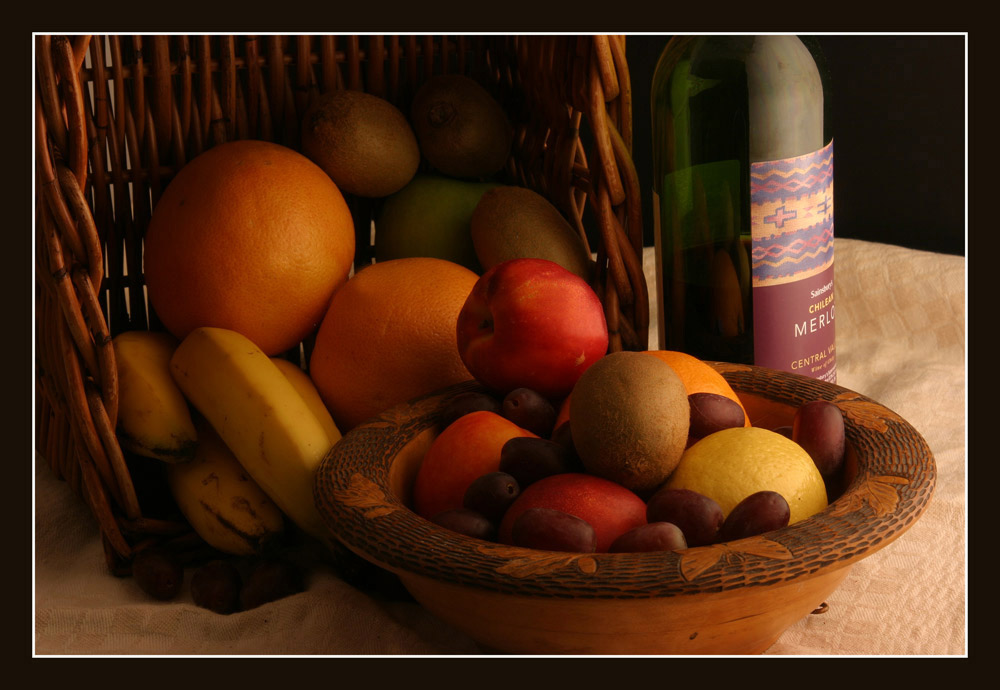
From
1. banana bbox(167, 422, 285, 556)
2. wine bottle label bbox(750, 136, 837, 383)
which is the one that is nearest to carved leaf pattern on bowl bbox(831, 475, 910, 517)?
wine bottle label bbox(750, 136, 837, 383)

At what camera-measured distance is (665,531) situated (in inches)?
14.7

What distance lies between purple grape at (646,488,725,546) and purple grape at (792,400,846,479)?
0.29 ft

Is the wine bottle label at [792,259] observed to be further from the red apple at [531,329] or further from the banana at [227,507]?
the banana at [227,507]

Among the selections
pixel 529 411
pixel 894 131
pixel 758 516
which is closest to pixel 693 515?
pixel 758 516

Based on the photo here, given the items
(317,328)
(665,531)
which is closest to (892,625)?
(665,531)

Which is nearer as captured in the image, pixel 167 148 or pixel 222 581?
pixel 222 581

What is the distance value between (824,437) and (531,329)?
16cm

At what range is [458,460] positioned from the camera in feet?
1.52

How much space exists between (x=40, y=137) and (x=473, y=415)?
25cm

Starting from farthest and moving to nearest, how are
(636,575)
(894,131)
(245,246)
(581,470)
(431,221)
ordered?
1. (894,131)
2. (431,221)
3. (245,246)
4. (581,470)
5. (636,575)

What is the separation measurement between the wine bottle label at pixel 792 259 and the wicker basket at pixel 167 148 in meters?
0.07

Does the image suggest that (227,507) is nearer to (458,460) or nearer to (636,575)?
(458,460)

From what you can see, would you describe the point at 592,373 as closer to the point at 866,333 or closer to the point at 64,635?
the point at 64,635

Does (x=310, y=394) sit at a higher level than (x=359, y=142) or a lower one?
lower
